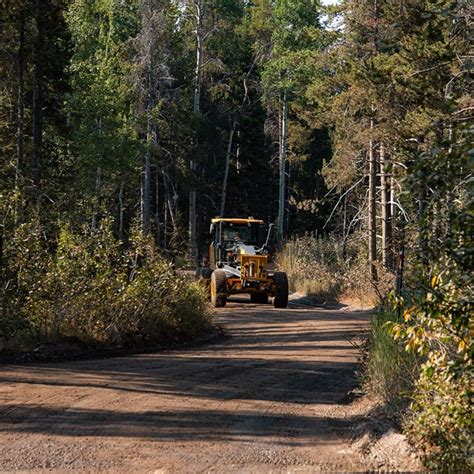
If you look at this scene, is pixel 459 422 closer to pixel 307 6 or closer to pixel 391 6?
pixel 391 6

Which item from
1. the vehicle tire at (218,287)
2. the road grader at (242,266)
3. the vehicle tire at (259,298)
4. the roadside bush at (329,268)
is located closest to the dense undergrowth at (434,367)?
the vehicle tire at (218,287)

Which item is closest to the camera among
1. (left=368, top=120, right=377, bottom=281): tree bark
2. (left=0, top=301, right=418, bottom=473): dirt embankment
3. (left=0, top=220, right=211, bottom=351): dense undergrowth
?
(left=0, top=301, right=418, bottom=473): dirt embankment

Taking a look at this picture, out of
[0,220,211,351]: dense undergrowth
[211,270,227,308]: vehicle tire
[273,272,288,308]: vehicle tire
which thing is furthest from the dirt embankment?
[273,272,288,308]: vehicle tire

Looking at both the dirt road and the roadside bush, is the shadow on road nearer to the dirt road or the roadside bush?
the dirt road

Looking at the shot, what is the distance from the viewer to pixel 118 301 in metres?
14.2

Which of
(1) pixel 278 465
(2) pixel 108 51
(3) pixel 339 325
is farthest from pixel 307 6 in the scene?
(1) pixel 278 465

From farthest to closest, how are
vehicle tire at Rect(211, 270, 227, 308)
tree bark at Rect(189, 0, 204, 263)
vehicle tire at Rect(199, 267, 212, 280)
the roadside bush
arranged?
tree bark at Rect(189, 0, 204, 263) < the roadside bush < vehicle tire at Rect(199, 267, 212, 280) < vehicle tire at Rect(211, 270, 227, 308)

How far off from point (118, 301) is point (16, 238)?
2.16 metres

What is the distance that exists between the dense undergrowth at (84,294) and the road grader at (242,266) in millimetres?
9440

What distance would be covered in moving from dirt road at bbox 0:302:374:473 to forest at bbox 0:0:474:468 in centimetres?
106

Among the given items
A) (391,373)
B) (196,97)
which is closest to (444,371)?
(391,373)

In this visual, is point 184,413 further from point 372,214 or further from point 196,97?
point 196,97

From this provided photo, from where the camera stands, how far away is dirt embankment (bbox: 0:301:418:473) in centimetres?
705

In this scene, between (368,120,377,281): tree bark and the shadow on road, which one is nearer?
the shadow on road
